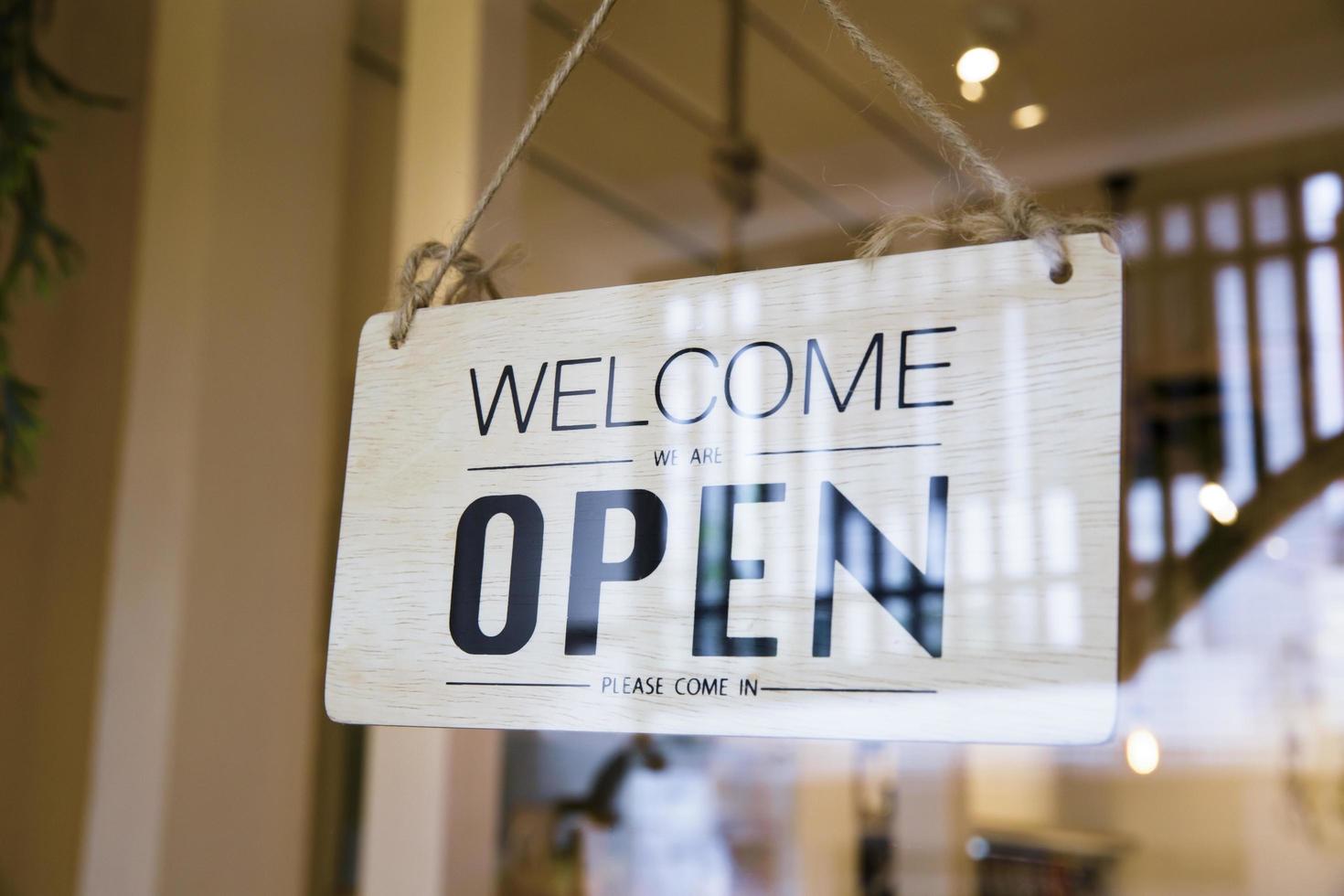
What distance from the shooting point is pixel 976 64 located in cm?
267

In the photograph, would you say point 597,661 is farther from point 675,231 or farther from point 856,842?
→ point 856,842

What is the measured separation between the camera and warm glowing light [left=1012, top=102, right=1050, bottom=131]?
3.30 metres

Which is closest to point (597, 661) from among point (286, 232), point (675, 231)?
point (286, 232)

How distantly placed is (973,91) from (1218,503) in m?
2.25

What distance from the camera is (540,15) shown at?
1920mm

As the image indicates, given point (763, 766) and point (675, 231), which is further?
point (763, 766)

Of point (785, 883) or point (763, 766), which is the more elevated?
point (763, 766)

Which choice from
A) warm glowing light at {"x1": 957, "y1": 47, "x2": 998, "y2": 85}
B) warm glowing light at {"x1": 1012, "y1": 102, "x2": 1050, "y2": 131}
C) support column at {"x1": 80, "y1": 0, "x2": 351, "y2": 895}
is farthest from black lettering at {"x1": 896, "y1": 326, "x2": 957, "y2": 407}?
warm glowing light at {"x1": 1012, "y1": 102, "x2": 1050, "y2": 131}

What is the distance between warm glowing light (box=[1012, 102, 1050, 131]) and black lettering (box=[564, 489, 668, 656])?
3.02 metres

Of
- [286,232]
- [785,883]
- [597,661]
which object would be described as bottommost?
[785,883]

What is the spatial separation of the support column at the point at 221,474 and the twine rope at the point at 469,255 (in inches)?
49.3

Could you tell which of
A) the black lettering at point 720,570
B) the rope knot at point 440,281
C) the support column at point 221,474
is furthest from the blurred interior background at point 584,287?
the rope knot at point 440,281

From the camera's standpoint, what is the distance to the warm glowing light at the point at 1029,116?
330 centimetres

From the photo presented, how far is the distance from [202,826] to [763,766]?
3.03m
